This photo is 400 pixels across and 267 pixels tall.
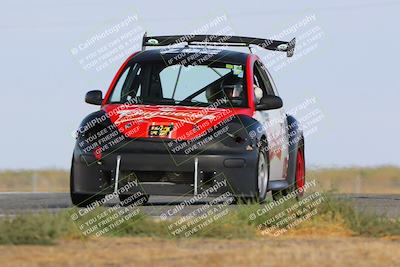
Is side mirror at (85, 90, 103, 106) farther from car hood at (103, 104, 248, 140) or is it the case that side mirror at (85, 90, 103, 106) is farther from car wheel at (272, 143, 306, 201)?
car wheel at (272, 143, 306, 201)

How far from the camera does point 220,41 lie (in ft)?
54.3

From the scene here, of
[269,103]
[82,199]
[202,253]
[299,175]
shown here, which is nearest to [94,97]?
[82,199]

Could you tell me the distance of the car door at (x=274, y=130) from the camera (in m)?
15.2

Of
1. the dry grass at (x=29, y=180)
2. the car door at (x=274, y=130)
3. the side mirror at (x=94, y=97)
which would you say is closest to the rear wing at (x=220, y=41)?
the car door at (x=274, y=130)

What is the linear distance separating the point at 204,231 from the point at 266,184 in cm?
390

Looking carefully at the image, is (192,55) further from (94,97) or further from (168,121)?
(168,121)

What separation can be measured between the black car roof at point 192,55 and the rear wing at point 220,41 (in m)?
0.56

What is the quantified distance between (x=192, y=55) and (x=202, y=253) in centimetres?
645

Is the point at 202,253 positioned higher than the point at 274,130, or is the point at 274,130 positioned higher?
the point at 202,253

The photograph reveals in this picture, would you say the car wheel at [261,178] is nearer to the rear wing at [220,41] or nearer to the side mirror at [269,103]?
the side mirror at [269,103]

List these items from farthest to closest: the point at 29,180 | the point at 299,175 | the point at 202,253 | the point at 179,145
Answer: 1. the point at 29,180
2. the point at 299,175
3. the point at 179,145
4. the point at 202,253

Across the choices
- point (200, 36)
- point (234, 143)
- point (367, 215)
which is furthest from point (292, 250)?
point (200, 36)

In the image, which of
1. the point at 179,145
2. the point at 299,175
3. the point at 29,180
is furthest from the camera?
the point at 29,180

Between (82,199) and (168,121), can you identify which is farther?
(82,199)
